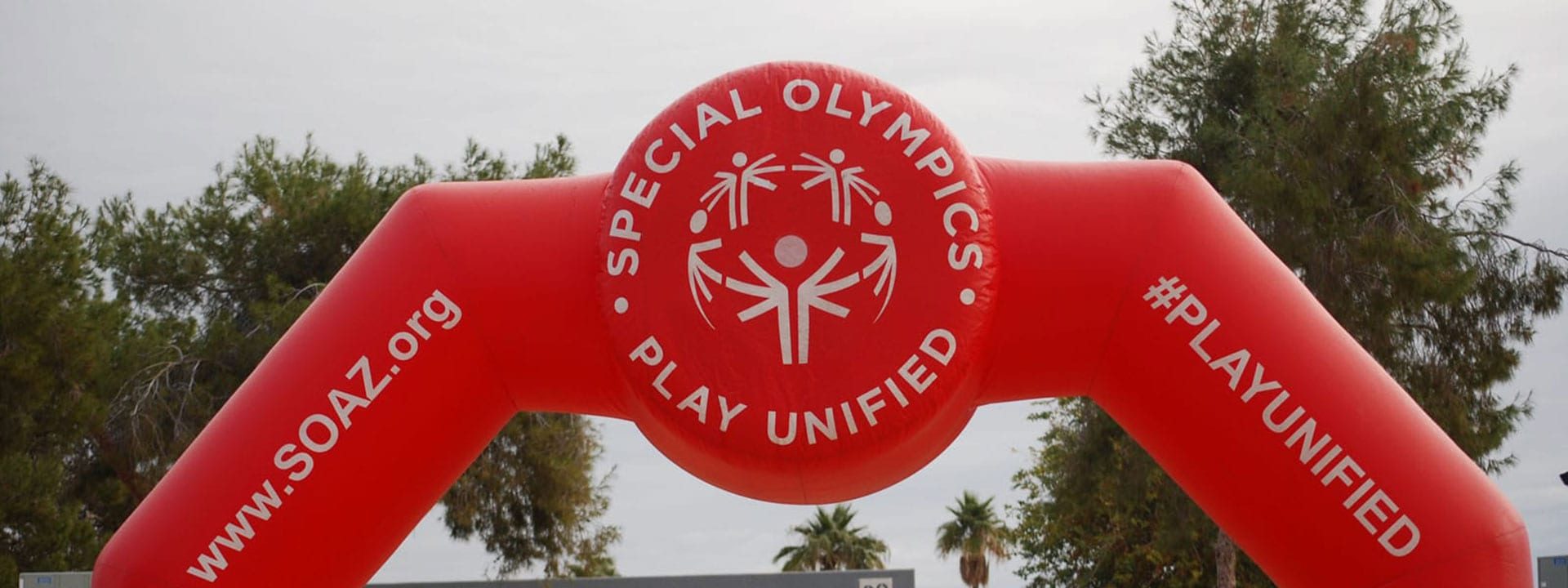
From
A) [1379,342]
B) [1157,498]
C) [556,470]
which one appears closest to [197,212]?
[556,470]

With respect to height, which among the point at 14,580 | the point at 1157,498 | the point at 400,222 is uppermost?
the point at 1157,498

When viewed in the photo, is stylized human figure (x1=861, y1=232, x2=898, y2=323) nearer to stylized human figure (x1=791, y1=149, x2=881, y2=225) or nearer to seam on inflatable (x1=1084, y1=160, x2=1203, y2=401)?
stylized human figure (x1=791, y1=149, x2=881, y2=225)

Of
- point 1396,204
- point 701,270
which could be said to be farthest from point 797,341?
point 1396,204

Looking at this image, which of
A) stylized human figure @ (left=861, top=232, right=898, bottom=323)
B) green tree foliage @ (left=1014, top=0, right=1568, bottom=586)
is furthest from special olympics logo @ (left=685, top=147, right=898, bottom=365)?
green tree foliage @ (left=1014, top=0, right=1568, bottom=586)

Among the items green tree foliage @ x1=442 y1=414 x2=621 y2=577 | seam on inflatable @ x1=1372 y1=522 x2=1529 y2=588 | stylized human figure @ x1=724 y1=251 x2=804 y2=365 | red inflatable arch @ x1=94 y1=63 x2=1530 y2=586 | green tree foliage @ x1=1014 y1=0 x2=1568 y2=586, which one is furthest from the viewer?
green tree foliage @ x1=442 y1=414 x2=621 y2=577

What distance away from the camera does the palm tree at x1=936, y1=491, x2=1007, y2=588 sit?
3550 cm

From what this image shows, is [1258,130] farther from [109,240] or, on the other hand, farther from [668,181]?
[109,240]

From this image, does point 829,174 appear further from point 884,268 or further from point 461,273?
point 461,273

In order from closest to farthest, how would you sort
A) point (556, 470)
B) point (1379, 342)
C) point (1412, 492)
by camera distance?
point (1412, 492)
point (1379, 342)
point (556, 470)

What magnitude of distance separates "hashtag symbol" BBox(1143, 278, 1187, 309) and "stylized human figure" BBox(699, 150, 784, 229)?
4.40 feet

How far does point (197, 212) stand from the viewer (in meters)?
18.8

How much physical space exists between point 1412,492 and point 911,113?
2.07 metres

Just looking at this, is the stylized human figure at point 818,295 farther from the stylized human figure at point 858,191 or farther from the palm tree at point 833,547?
the palm tree at point 833,547

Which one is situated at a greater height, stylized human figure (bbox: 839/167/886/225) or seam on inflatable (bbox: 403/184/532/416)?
stylized human figure (bbox: 839/167/886/225)
